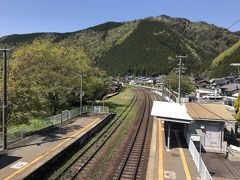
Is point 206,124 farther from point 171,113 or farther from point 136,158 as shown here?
point 136,158

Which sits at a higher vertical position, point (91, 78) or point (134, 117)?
point (91, 78)

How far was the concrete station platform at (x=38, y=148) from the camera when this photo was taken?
18.3m

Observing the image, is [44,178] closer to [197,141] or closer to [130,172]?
[130,172]

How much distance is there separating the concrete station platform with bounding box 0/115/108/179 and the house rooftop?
412 inches

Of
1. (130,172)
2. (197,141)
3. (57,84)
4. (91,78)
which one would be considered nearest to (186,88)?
(91,78)

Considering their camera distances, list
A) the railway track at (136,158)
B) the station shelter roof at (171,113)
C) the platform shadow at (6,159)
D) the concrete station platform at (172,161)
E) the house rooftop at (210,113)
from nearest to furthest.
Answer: the platform shadow at (6,159) < the concrete station platform at (172,161) < the railway track at (136,158) < the station shelter roof at (171,113) < the house rooftop at (210,113)

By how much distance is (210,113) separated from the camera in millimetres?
28219

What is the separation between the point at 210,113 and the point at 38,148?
602 inches

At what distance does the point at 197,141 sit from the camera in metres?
25.4

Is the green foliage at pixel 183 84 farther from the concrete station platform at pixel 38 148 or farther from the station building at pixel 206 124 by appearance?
the station building at pixel 206 124

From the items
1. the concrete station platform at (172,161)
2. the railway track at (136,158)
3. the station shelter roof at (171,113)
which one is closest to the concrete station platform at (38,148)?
the railway track at (136,158)

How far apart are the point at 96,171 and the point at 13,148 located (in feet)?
22.6

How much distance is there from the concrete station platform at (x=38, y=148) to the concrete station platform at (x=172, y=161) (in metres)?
6.74

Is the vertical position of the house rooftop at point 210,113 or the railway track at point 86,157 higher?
the house rooftop at point 210,113
